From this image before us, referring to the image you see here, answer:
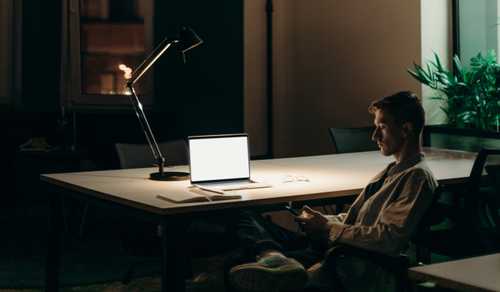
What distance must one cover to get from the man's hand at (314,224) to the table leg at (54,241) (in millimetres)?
1410

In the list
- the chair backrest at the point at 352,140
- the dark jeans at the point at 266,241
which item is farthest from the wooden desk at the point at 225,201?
the chair backrest at the point at 352,140

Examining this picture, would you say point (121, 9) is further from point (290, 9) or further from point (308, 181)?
point (308, 181)

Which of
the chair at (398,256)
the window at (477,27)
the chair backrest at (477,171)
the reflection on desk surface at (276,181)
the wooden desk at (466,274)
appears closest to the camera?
the wooden desk at (466,274)

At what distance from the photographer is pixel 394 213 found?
292cm

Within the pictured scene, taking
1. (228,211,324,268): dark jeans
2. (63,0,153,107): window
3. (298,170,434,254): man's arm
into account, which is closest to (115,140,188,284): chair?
(228,211,324,268): dark jeans

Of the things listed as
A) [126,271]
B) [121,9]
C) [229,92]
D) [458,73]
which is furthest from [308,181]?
[121,9]

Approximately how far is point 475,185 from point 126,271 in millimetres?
2319

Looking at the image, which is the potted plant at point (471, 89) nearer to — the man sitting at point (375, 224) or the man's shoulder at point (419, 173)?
the man sitting at point (375, 224)

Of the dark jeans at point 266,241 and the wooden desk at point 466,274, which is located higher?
the wooden desk at point 466,274

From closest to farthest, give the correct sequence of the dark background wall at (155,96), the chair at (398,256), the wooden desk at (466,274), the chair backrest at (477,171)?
1. the wooden desk at (466,274)
2. the chair at (398,256)
3. the chair backrest at (477,171)
4. the dark background wall at (155,96)

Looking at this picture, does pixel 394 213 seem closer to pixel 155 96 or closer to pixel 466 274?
pixel 466 274

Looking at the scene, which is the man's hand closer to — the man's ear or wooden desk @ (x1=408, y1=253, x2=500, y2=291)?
the man's ear

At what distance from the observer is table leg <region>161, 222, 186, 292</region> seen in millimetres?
3027

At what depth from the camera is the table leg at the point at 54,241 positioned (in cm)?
406
